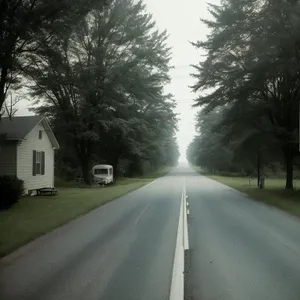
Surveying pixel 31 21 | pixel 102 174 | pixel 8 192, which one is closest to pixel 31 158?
pixel 8 192

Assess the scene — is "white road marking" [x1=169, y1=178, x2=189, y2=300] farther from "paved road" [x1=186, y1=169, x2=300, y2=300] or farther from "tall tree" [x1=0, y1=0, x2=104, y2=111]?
"tall tree" [x1=0, y1=0, x2=104, y2=111]

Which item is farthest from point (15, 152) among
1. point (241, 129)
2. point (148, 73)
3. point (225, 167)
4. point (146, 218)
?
point (225, 167)

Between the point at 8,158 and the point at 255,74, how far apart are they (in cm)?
1562

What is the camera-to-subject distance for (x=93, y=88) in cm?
3428

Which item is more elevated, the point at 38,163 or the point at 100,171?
the point at 38,163

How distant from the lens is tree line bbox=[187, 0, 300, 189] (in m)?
22.1

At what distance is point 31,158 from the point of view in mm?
25094

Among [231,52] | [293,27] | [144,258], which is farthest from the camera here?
[231,52]

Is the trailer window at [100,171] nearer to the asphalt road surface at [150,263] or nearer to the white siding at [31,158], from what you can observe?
the white siding at [31,158]

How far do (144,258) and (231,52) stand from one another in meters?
22.3

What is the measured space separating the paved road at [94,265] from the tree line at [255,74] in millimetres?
14828

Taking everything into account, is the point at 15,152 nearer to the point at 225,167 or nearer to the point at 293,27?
the point at 293,27

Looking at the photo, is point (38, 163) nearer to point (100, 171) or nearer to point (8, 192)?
point (8, 192)

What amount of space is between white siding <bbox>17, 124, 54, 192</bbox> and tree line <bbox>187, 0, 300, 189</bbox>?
37.1ft
